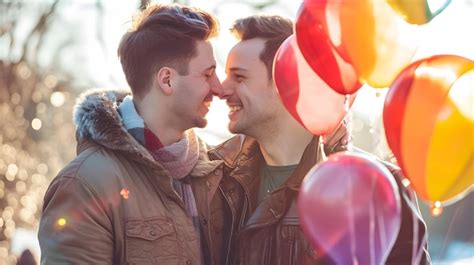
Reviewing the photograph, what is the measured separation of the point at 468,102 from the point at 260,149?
1.34m

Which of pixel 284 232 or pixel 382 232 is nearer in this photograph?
pixel 382 232

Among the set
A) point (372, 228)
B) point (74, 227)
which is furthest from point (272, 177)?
point (372, 228)

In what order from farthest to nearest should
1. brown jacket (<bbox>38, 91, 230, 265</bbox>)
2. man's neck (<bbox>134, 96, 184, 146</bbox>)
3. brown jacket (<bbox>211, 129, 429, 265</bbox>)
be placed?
1. man's neck (<bbox>134, 96, 184, 146</bbox>)
2. brown jacket (<bbox>211, 129, 429, 265</bbox>)
3. brown jacket (<bbox>38, 91, 230, 265</bbox>)

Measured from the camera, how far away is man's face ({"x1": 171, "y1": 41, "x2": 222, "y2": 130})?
172 inches

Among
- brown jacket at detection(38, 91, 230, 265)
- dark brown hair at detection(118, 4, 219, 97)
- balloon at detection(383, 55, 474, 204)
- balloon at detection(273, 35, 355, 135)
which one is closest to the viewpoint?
balloon at detection(383, 55, 474, 204)

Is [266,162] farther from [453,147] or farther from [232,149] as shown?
[453,147]

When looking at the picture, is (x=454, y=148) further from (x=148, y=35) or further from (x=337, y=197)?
(x=148, y=35)

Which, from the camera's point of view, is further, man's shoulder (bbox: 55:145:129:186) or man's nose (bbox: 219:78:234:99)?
man's nose (bbox: 219:78:234:99)

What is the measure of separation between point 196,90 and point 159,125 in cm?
24

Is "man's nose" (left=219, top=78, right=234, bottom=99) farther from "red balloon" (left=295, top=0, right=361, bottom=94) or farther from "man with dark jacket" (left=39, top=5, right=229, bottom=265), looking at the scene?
"red balloon" (left=295, top=0, right=361, bottom=94)

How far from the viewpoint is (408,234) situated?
424 centimetres

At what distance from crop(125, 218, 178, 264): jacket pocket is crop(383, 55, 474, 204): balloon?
3.26ft

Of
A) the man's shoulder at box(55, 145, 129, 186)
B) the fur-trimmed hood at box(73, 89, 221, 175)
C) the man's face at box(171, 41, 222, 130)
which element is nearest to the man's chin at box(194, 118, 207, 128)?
the man's face at box(171, 41, 222, 130)

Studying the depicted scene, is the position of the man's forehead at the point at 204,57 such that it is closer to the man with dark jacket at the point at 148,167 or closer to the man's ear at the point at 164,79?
the man with dark jacket at the point at 148,167
